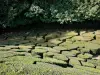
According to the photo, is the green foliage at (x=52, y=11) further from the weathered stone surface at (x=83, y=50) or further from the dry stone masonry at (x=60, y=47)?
the weathered stone surface at (x=83, y=50)

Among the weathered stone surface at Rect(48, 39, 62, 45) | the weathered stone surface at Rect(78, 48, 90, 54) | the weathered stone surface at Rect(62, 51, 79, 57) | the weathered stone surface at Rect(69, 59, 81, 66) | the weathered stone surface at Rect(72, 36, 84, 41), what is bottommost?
the weathered stone surface at Rect(69, 59, 81, 66)

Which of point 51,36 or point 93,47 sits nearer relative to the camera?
point 93,47

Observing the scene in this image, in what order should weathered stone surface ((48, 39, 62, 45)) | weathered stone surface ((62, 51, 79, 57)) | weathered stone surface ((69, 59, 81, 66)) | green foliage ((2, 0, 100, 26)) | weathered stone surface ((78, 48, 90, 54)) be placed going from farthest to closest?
green foliage ((2, 0, 100, 26)) < weathered stone surface ((48, 39, 62, 45)) < weathered stone surface ((78, 48, 90, 54)) < weathered stone surface ((62, 51, 79, 57)) < weathered stone surface ((69, 59, 81, 66))

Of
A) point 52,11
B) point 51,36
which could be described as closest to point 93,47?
point 51,36

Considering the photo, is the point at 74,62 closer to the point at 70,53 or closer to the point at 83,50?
the point at 70,53

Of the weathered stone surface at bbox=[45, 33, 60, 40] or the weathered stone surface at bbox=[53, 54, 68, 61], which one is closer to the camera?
the weathered stone surface at bbox=[53, 54, 68, 61]

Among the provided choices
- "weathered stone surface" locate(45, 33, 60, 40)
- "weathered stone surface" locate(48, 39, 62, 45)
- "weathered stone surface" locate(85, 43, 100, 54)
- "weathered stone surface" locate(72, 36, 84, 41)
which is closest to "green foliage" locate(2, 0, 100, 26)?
"weathered stone surface" locate(45, 33, 60, 40)

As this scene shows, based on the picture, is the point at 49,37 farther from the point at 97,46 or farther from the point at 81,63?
the point at 81,63

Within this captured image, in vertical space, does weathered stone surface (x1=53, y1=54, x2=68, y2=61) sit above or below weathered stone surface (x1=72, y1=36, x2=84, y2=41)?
below

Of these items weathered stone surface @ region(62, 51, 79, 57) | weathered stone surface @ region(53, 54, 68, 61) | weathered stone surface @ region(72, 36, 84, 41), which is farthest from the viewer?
weathered stone surface @ region(72, 36, 84, 41)

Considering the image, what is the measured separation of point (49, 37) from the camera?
8055 mm

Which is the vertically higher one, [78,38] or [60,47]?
[78,38]

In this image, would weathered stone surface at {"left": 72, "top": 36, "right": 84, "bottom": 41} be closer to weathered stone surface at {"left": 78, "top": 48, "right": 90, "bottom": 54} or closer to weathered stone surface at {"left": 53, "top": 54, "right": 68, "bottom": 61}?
weathered stone surface at {"left": 78, "top": 48, "right": 90, "bottom": 54}

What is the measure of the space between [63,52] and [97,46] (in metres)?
1.06
